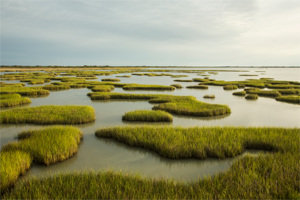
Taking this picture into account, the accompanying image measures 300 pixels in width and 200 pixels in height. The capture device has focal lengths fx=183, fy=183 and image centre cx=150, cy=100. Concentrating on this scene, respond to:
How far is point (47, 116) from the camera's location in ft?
40.4

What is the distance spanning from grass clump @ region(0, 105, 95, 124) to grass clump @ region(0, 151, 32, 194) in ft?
17.7

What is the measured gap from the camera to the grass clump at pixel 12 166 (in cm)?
507

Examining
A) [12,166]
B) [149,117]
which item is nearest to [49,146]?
[12,166]

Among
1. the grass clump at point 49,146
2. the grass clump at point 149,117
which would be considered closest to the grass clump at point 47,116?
the grass clump at point 149,117

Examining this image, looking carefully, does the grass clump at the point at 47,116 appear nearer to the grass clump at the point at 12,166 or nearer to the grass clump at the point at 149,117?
the grass clump at the point at 149,117

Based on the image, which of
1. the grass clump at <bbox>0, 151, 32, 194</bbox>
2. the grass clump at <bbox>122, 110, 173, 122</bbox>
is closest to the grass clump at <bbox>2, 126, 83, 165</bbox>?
the grass clump at <bbox>0, 151, 32, 194</bbox>

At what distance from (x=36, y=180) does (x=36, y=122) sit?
7682 millimetres

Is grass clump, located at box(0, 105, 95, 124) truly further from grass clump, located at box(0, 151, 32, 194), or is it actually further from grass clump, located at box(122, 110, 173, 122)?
grass clump, located at box(0, 151, 32, 194)

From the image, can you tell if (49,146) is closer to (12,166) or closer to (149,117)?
(12,166)

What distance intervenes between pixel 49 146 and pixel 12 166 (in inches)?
60.2

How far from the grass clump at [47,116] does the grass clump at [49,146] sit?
2971mm

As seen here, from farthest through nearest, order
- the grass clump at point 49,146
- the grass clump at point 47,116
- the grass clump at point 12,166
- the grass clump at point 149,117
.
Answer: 1. the grass clump at point 149,117
2. the grass clump at point 47,116
3. the grass clump at point 49,146
4. the grass clump at point 12,166

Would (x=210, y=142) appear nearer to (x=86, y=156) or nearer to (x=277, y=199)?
(x=277, y=199)

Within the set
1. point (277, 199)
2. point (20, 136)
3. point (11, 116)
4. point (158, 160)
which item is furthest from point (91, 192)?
point (11, 116)
